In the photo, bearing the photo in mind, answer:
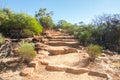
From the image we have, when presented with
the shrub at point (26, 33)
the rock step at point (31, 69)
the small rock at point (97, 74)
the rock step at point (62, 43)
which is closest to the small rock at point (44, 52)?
the rock step at point (31, 69)

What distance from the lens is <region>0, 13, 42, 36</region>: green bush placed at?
11.3 m

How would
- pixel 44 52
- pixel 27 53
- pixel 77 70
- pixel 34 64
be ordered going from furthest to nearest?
pixel 44 52 < pixel 27 53 < pixel 34 64 < pixel 77 70

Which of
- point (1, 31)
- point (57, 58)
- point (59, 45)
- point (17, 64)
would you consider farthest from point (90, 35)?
point (17, 64)

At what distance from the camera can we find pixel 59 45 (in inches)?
452

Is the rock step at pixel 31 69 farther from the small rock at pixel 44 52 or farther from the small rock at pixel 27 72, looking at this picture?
the small rock at pixel 44 52

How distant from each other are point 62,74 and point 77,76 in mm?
473

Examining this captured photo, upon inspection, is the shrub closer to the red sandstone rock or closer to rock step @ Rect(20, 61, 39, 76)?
rock step @ Rect(20, 61, 39, 76)

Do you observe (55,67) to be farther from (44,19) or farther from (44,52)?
(44,19)

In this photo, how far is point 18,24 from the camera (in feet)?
37.1

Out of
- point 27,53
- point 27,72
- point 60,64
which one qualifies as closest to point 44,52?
point 60,64

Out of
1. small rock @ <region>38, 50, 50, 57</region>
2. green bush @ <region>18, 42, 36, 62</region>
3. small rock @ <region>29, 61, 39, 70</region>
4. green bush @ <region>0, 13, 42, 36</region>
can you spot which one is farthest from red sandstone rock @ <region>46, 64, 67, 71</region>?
green bush @ <region>0, 13, 42, 36</region>

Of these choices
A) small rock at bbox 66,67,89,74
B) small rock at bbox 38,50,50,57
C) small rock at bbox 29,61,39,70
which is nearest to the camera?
small rock at bbox 66,67,89,74

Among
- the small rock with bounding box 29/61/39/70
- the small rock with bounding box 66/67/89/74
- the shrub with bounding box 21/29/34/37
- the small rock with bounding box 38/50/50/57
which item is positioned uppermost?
the shrub with bounding box 21/29/34/37

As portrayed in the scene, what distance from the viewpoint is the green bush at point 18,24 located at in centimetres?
1134
